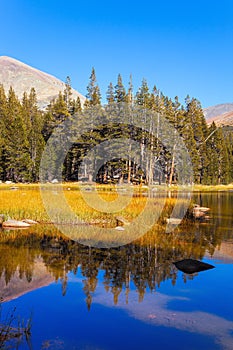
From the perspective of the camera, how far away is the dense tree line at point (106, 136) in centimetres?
6275

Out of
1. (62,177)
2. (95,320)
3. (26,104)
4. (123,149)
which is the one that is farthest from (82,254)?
(26,104)

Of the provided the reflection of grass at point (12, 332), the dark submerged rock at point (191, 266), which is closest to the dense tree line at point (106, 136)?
the dark submerged rock at point (191, 266)

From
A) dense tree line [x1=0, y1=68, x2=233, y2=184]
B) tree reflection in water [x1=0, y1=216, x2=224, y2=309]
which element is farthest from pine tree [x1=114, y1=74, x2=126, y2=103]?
tree reflection in water [x1=0, y1=216, x2=224, y2=309]

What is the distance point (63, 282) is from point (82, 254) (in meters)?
3.28

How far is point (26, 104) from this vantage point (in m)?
95.6

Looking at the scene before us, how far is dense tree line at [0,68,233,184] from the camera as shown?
62750mm

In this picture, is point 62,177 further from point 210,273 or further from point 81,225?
point 210,273

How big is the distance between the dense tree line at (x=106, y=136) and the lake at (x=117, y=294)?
1853 inches

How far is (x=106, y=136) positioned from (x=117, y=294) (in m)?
53.6

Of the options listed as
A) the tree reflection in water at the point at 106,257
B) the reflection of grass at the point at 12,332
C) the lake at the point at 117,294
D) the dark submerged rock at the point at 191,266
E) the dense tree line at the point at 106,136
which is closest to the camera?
the reflection of grass at the point at 12,332

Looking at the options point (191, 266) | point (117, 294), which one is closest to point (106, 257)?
point (191, 266)

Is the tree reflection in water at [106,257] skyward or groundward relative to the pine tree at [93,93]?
groundward

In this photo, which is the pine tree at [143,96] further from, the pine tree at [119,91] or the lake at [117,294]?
the lake at [117,294]

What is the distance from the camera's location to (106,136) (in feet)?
206
